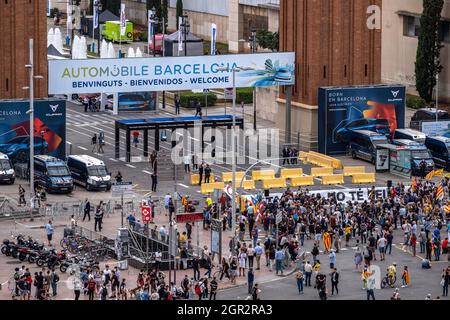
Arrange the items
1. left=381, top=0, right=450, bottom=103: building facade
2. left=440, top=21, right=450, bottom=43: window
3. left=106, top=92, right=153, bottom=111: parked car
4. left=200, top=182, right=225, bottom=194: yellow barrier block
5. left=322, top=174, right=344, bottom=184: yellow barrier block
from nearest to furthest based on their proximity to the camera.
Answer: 1. left=200, top=182, right=225, bottom=194: yellow barrier block
2. left=322, top=174, right=344, bottom=184: yellow barrier block
3. left=106, top=92, right=153, bottom=111: parked car
4. left=440, top=21, right=450, bottom=43: window
5. left=381, top=0, right=450, bottom=103: building facade

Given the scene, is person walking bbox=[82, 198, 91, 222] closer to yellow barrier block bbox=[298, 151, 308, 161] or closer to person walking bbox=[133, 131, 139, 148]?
person walking bbox=[133, 131, 139, 148]

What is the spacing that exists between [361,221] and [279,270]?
27.8 feet

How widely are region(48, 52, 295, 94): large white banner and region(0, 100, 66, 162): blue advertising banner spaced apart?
245cm

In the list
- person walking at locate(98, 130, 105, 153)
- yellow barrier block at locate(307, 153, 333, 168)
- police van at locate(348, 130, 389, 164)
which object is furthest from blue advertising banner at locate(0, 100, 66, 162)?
police van at locate(348, 130, 389, 164)

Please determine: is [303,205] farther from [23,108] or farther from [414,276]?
[23,108]

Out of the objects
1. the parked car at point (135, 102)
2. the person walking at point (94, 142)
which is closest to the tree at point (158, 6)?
the parked car at point (135, 102)

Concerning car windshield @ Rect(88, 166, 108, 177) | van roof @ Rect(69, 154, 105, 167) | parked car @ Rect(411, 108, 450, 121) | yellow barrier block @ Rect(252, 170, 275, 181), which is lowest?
yellow barrier block @ Rect(252, 170, 275, 181)

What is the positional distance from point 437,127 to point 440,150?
7.49 metres

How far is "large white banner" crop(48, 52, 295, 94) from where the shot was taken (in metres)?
90.5

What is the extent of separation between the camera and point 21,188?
77812mm

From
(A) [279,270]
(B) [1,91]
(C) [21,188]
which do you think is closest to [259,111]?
(B) [1,91]

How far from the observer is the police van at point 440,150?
90562mm

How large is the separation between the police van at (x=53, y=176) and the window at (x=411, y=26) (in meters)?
47.1

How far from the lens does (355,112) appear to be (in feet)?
317
